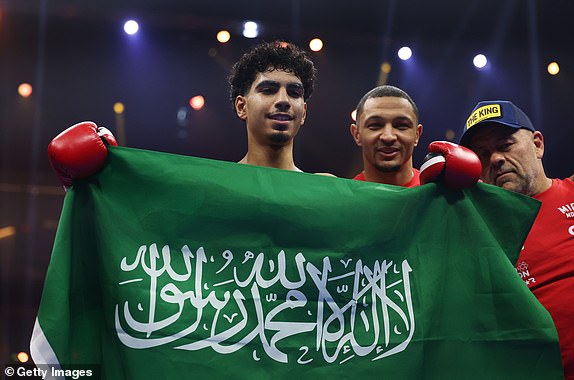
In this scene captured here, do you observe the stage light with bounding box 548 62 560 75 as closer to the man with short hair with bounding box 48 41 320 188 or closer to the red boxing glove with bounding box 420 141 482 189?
the man with short hair with bounding box 48 41 320 188

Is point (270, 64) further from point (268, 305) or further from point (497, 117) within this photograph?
point (268, 305)

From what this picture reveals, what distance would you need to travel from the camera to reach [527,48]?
5.45 meters

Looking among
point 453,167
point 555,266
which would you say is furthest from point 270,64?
point 555,266

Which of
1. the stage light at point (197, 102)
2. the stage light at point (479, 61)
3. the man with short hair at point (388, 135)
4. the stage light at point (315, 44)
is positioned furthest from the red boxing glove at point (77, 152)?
the stage light at point (479, 61)

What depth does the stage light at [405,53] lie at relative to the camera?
539 centimetres

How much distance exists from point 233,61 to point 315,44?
0.73m

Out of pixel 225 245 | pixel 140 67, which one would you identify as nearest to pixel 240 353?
pixel 225 245

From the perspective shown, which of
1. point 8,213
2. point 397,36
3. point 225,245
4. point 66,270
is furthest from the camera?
point 8,213

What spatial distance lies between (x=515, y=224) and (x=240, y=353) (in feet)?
2.69

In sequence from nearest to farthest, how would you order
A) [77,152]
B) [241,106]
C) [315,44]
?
[77,152]
[241,106]
[315,44]

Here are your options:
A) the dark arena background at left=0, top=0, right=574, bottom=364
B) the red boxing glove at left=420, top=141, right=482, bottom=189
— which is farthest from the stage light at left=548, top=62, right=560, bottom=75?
the red boxing glove at left=420, top=141, right=482, bottom=189

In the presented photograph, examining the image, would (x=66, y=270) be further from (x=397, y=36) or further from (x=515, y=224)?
(x=397, y=36)

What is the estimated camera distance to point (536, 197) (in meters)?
2.12

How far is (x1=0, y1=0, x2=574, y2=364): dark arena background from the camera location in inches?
Answer: 197
